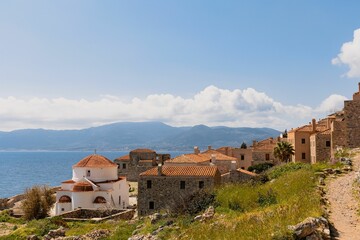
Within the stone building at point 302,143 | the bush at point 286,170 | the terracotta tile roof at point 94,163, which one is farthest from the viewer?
the stone building at point 302,143

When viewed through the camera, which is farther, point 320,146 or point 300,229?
point 320,146

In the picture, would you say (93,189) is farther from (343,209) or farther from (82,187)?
(343,209)

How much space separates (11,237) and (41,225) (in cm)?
273

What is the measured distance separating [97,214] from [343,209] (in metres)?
28.4

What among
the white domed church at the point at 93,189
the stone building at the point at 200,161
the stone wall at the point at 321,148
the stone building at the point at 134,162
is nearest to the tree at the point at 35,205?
the white domed church at the point at 93,189

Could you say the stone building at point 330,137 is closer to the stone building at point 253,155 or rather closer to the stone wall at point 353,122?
the stone wall at point 353,122

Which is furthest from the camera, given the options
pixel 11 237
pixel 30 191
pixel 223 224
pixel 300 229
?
pixel 30 191

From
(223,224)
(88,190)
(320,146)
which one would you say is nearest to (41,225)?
(88,190)

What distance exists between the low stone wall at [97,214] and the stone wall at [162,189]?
5.14ft

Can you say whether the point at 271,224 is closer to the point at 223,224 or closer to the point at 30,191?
the point at 223,224

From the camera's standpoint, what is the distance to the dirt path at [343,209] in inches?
462

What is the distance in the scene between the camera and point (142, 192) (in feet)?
118

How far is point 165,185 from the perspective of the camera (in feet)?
117

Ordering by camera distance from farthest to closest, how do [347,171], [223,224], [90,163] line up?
[90,163] → [347,171] → [223,224]
